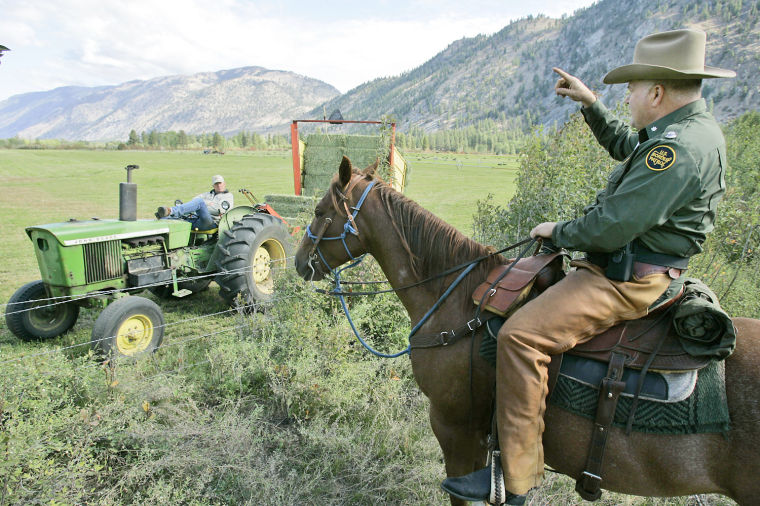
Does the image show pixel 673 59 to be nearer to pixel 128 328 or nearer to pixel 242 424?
pixel 242 424

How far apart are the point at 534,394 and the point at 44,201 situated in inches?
1037

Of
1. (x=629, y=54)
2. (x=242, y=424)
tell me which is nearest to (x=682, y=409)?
(x=242, y=424)

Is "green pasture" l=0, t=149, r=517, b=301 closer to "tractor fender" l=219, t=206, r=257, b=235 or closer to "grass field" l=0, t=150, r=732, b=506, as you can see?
"tractor fender" l=219, t=206, r=257, b=235

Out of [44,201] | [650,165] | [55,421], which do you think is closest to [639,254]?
[650,165]

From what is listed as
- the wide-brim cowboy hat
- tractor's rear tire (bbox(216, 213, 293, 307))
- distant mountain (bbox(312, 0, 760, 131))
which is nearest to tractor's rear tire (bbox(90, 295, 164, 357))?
tractor's rear tire (bbox(216, 213, 293, 307))

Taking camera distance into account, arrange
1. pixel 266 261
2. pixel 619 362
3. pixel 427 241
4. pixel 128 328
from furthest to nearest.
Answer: pixel 266 261, pixel 128 328, pixel 427 241, pixel 619 362

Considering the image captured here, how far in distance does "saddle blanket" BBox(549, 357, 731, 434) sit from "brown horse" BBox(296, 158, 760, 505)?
0.14ft

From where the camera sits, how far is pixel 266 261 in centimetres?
823

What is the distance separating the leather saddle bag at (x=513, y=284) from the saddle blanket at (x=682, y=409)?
0.54 m

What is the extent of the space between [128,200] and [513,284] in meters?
6.65

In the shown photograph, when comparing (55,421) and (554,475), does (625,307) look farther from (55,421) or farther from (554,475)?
(55,421)

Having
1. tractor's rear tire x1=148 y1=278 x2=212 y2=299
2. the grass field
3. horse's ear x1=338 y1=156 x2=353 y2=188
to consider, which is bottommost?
the grass field

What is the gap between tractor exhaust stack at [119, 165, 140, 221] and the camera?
664 cm

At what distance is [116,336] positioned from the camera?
17.9 feet
